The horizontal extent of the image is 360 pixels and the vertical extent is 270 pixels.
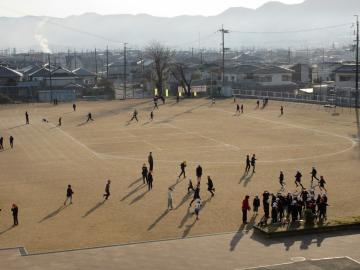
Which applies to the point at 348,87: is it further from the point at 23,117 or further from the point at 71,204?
the point at 71,204

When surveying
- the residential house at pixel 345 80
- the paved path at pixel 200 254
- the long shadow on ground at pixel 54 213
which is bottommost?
the paved path at pixel 200 254

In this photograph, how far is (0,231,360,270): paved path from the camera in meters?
17.8

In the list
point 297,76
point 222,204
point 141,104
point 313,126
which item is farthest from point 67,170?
Answer: point 297,76

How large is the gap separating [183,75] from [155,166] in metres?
46.9

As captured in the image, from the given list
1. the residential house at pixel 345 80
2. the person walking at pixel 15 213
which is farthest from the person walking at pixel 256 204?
the residential house at pixel 345 80

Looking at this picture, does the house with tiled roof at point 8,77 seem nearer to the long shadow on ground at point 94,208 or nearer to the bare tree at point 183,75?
the bare tree at point 183,75

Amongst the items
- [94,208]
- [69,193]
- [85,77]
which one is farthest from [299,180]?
[85,77]

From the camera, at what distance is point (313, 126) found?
160 ft

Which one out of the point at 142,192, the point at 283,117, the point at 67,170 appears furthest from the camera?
the point at 283,117

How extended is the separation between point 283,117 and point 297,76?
49.4m

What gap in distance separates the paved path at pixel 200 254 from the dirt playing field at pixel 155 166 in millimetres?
1183

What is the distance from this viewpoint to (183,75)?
79.9 metres

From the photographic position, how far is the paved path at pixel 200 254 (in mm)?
17756

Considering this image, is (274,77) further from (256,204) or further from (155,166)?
(256,204)
